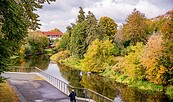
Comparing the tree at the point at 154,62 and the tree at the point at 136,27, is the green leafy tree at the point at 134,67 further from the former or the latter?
the tree at the point at 136,27

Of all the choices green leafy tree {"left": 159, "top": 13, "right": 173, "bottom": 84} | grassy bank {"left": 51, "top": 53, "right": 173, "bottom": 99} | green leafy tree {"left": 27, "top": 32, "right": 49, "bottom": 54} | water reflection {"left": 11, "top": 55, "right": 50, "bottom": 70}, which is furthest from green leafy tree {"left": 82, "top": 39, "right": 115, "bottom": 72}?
green leafy tree {"left": 27, "top": 32, "right": 49, "bottom": 54}

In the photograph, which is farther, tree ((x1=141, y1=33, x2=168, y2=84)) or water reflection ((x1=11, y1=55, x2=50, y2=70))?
water reflection ((x1=11, y1=55, x2=50, y2=70))

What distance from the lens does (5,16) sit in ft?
41.3

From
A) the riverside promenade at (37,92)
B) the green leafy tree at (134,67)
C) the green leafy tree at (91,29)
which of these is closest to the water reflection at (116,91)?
the green leafy tree at (134,67)

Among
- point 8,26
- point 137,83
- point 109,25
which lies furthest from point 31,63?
point 8,26

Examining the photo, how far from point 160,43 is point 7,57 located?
2543cm

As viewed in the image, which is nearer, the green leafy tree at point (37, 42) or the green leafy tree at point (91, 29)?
the green leafy tree at point (91, 29)

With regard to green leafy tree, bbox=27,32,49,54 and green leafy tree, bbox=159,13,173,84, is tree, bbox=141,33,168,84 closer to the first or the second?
green leafy tree, bbox=159,13,173,84

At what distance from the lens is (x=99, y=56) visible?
52.0 metres

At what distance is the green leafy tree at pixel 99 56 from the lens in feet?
169

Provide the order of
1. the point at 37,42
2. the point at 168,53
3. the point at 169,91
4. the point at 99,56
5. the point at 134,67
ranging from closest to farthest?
1. the point at 169,91
2. the point at 168,53
3. the point at 134,67
4. the point at 99,56
5. the point at 37,42

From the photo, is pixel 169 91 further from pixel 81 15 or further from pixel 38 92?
pixel 81 15

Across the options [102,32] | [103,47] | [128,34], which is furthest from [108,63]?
[102,32]

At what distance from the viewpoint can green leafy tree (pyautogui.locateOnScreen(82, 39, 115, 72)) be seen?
51438 mm
